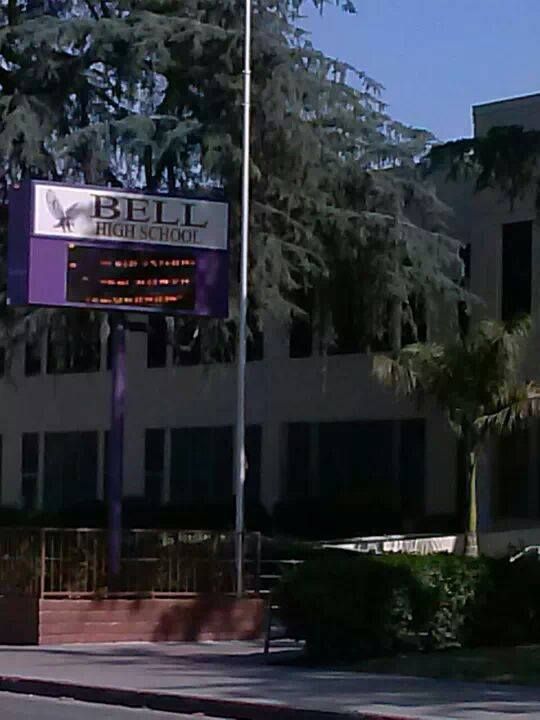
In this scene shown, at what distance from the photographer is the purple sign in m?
24.1

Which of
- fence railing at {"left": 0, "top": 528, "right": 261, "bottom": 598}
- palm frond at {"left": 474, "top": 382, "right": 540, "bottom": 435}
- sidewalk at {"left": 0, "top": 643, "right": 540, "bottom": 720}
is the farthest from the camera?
palm frond at {"left": 474, "top": 382, "right": 540, "bottom": 435}

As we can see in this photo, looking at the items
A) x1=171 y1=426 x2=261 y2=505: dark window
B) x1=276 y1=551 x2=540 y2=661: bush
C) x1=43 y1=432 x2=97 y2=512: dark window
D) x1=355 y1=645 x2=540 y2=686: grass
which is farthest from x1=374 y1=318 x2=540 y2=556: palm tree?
x1=43 y1=432 x2=97 y2=512: dark window

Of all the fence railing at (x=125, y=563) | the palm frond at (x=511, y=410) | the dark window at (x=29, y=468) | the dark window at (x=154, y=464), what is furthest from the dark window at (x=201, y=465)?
the fence railing at (x=125, y=563)

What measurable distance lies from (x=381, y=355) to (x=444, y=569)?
44.5 feet

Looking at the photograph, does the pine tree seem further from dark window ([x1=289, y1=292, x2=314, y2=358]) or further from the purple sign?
the purple sign

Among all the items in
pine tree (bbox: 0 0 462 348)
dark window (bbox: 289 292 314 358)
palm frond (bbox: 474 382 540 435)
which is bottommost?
palm frond (bbox: 474 382 540 435)

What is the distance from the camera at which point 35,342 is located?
32.5m

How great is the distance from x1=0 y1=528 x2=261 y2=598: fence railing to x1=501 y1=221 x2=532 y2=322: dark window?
11707 millimetres

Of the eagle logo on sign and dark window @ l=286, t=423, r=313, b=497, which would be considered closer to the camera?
the eagle logo on sign

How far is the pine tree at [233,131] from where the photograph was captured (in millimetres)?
29656

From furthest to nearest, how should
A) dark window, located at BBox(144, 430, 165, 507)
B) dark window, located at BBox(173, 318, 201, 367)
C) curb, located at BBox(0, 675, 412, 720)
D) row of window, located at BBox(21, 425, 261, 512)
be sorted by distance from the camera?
1. dark window, located at BBox(144, 430, 165, 507)
2. row of window, located at BBox(21, 425, 261, 512)
3. dark window, located at BBox(173, 318, 201, 367)
4. curb, located at BBox(0, 675, 412, 720)

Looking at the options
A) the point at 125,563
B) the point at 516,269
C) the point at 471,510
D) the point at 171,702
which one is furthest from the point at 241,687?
the point at 516,269

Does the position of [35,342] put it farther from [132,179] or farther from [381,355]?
[381,355]

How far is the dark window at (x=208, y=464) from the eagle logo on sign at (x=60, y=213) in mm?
18863
